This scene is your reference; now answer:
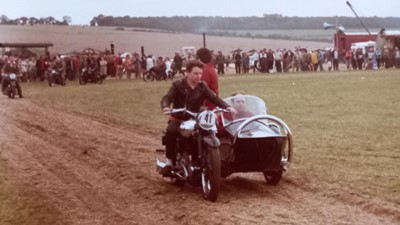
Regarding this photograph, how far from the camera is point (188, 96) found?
391 inches

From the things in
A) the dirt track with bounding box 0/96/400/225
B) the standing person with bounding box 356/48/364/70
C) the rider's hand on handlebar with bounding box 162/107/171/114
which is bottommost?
the standing person with bounding box 356/48/364/70

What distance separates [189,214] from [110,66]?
32190 millimetres

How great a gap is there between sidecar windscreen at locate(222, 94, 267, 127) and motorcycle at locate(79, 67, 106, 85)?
2808 centimetres

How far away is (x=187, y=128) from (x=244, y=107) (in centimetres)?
105

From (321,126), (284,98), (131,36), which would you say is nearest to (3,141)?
(131,36)

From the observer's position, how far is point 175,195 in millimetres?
9664

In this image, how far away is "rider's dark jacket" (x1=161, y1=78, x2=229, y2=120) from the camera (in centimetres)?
989

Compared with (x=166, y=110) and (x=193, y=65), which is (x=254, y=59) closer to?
(x=193, y=65)

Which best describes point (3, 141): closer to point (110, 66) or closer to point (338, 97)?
point (338, 97)

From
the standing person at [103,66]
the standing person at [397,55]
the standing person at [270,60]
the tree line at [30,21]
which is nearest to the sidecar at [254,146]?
the tree line at [30,21]

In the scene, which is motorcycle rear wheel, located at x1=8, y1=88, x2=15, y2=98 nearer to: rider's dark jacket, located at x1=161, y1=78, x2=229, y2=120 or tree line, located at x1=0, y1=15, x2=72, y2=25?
tree line, located at x1=0, y1=15, x2=72, y2=25

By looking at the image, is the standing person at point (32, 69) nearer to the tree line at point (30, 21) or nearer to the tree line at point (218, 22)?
the tree line at point (218, 22)

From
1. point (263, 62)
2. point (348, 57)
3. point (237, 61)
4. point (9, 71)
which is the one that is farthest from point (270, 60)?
point (9, 71)

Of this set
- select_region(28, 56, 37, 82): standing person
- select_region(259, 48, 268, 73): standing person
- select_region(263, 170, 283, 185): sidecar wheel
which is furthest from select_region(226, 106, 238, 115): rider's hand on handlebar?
select_region(259, 48, 268, 73): standing person
